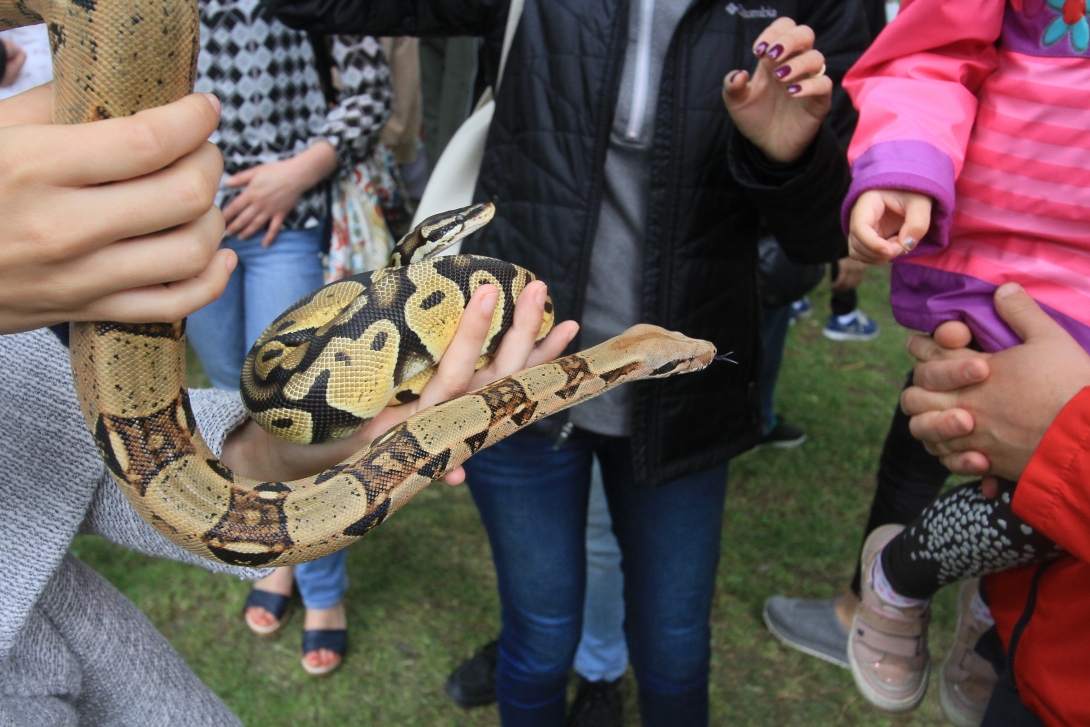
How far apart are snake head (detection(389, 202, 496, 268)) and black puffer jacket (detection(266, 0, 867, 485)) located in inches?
13.6

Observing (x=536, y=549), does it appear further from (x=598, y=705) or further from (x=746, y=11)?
(x=746, y=11)

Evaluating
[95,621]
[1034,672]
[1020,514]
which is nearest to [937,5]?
[1020,514]

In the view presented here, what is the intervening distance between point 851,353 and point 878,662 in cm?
481

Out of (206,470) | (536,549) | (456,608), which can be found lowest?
(456,608)

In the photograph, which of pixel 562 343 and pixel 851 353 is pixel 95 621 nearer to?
pixel 562 343

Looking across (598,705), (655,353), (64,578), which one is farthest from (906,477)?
(64,578)

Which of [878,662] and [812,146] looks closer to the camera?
[812,146]

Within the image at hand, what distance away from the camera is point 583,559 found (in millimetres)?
2619

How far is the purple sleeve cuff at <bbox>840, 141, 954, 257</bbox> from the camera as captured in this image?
1.63 metres

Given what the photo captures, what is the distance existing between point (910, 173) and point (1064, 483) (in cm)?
75

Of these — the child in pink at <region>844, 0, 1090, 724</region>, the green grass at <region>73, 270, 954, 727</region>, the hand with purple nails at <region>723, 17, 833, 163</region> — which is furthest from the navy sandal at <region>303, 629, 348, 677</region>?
the hand with purple nails at <region>723, 17, 833, 163</region>

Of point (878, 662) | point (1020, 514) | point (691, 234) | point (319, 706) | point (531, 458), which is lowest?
point (319, 706)

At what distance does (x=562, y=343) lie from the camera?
179 cm

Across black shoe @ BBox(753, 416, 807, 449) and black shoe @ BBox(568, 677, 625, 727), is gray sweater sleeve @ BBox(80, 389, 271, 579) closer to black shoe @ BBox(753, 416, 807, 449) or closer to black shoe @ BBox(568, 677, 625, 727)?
black shoe @ BBox(568, 677, 625, 727)
